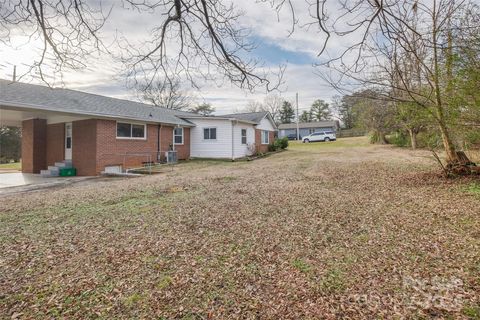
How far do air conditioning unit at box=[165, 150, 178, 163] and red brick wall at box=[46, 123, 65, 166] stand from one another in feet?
17.3

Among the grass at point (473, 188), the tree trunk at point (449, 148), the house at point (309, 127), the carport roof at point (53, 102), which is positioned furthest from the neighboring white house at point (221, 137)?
the house at point (309, 127)

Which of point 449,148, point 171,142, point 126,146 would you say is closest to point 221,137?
point 171,142

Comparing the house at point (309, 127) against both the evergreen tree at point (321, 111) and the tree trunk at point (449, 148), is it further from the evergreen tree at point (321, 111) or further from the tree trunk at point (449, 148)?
the tree trunk at point (449, 148)

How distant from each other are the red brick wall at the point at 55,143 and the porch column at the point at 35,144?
0.32m

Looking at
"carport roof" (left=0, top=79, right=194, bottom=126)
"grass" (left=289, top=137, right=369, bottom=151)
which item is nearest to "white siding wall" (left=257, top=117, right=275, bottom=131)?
"grass" (left=289, top=137, right=369, bottom=151)

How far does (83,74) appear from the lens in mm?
4418

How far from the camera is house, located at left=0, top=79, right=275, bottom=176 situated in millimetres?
11492

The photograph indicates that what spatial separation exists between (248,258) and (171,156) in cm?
1380

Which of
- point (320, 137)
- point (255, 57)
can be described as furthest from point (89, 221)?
point (320, 137)

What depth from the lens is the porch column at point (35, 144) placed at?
579 inches

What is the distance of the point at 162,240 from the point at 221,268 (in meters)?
1.29

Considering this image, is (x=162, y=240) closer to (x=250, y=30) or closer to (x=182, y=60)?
(x=182, y=60)

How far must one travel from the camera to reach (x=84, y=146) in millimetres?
13055

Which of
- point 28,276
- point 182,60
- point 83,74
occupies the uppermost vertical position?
point 182,60
